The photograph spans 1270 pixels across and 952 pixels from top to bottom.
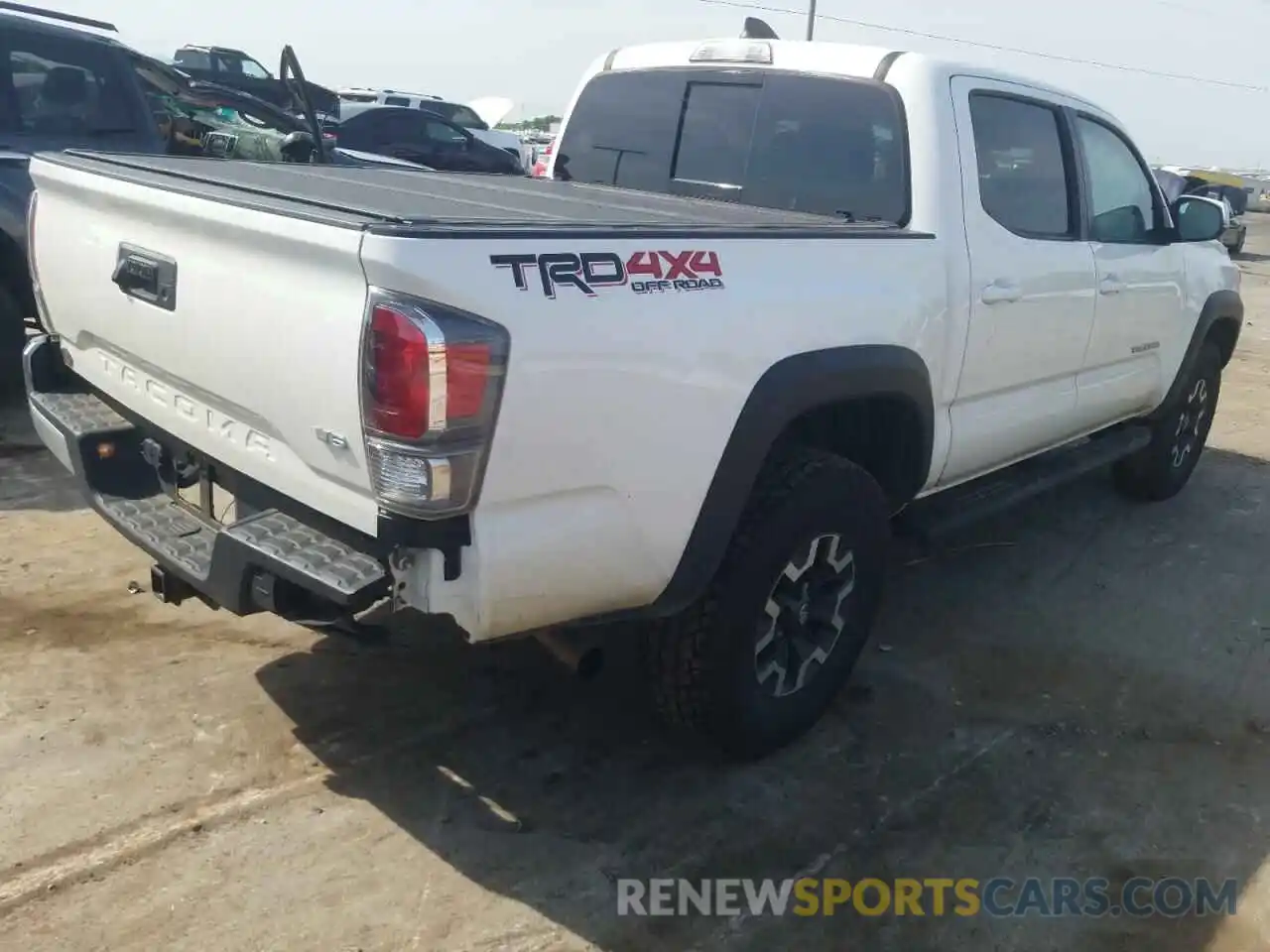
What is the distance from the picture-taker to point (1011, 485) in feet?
14.4

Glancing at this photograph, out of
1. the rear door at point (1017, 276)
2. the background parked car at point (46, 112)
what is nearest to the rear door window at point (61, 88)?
the background parked car at point (46, 112)

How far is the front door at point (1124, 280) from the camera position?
14.9ft

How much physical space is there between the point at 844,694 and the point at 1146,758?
0.93 meters

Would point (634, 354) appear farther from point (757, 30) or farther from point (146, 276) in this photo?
point (757, 30)

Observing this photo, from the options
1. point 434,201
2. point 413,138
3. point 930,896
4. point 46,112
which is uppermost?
point 413,138

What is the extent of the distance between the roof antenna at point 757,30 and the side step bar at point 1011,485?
1853 mm

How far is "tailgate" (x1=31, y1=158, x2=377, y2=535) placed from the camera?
2.32m

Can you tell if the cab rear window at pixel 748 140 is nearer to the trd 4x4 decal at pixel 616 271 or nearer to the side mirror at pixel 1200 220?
the trd 4x4 decal at pixel 616 271

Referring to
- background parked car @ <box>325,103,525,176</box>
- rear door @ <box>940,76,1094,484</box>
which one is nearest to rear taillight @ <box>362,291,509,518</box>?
rear door @ <box>940,76,1094,484</box>

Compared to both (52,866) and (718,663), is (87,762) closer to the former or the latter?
(52,866)

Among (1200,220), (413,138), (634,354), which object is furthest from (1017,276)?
(413,138)

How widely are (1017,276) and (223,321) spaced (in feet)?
8.31

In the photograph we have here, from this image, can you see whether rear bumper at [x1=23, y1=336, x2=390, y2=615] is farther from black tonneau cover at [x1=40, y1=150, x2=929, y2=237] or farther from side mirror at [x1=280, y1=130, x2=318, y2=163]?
side mirror at [x1=280, y1=130, x2=318, y2=163]

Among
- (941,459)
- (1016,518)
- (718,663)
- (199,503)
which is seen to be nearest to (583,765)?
(718,663)
